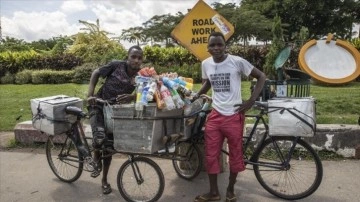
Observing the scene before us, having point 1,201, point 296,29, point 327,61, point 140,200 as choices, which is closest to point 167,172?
point 140,200

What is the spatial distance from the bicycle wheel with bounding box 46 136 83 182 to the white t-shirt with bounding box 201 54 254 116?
6.34 feet

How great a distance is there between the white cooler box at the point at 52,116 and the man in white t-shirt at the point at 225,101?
174 cm

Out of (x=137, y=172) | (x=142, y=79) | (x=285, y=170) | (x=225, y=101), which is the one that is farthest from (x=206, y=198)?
(x=142, y=79)

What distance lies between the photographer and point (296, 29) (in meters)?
32.0

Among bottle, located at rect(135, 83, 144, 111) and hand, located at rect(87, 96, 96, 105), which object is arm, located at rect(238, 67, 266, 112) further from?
hand, located at rect(87, 96, 96, 105)

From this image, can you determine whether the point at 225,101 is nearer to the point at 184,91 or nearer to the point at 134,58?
the point at 184,91

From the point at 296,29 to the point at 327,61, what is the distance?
23.9 metres

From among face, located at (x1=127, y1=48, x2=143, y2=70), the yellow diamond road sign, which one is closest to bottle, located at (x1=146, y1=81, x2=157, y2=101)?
face, located at (x1=127, y1=48, x2=143, y2=70)

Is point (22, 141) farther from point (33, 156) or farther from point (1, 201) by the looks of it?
point (1, 201)

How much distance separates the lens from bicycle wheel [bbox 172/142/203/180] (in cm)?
436

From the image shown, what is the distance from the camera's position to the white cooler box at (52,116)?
4250mm

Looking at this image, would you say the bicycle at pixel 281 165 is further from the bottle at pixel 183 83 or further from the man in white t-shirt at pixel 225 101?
the bottle at pixel 183 83

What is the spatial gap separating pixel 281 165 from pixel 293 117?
614 mm

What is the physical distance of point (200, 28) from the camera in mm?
4652
